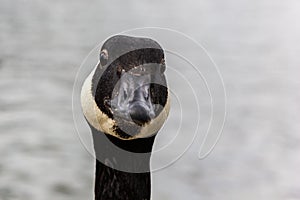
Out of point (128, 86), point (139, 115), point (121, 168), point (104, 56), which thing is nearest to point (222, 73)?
point (121, 168)

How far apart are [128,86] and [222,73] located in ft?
15.4

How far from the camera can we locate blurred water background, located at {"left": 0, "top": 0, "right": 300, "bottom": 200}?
5.62 meters

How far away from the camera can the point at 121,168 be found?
3244mm

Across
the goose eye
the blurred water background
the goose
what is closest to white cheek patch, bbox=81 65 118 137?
the goose

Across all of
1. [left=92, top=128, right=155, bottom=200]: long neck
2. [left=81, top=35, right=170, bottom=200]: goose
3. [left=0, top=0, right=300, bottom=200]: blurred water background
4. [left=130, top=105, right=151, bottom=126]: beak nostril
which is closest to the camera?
[left=130, top=105, right=151, bottom=126]: beak nostril

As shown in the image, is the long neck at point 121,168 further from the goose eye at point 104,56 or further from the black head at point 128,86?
the goose eye at point 104,56

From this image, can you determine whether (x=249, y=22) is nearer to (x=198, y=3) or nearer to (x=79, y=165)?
(x=198, y=3)

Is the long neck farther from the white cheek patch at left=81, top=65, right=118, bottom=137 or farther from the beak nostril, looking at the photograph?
the beak nostril

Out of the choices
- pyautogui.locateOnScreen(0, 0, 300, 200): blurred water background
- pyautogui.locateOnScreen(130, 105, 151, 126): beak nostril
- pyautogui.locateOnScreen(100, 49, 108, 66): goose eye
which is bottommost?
A: pyautogui.locateOnScreen(130, 105, 151, 126): beak nostril

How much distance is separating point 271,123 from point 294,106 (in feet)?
1.59

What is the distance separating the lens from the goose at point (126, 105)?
2734 millimetres

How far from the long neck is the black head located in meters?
Answer: 0.13

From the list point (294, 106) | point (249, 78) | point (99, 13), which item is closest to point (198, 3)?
point (99, 13)

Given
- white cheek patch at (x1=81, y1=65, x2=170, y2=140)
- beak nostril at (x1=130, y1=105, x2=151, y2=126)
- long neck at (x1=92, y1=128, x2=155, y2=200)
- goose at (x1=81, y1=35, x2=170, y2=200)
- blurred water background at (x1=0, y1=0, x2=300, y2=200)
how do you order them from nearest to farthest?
beak nostril at (x1=130, y1=105, x2=151, y2=126)
goose at (x1=81, y1=35, x2=170, y2=200)
white cheek patch at (x1=81, y1=65, x2=170, y2=140)
long neck at (x1=92, y1=128, x2=155, y2=200)
blurred water background at (x1=0, y1=0, x2=300, y2=200)
